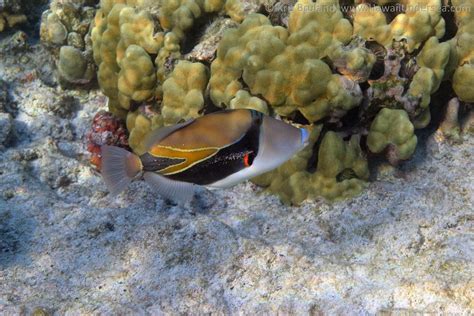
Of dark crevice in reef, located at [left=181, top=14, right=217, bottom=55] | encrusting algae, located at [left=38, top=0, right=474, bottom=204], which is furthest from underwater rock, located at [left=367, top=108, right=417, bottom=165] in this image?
dark crevice in reef, located at [left=181, top=14, right=217, bottom=55]

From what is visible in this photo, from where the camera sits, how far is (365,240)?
10.3ft

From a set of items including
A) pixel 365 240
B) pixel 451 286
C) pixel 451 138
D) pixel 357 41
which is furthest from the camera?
pixel 451 138

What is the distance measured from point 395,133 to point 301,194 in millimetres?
922

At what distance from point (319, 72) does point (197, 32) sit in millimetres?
1482

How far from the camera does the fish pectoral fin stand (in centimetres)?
220

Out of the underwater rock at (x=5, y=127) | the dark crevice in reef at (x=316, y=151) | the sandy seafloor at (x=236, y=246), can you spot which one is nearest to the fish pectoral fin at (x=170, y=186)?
the sandy seafloor at (x=236, y=246)

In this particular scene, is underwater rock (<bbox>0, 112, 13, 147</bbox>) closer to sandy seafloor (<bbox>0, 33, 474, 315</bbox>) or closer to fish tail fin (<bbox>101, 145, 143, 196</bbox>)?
sandy seafloor (<bbox>0, 33, 474, 315</bbox>)

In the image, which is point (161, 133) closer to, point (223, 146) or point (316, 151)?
point (223, 146)

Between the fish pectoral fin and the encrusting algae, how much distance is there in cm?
146

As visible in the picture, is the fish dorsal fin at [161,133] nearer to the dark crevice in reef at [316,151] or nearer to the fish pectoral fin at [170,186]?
the fish pectoral fin at [170,186]

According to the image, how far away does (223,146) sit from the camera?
206 cm

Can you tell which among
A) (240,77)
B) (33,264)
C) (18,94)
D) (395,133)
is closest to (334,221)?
(395,133)

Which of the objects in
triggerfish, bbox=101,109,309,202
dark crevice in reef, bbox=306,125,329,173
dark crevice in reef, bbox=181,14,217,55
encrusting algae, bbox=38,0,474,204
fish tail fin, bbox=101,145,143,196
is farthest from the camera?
dark crevice in reef, bbox=181,14,217,55

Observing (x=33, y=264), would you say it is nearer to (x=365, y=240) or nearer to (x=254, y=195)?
(x=254, y=195)
